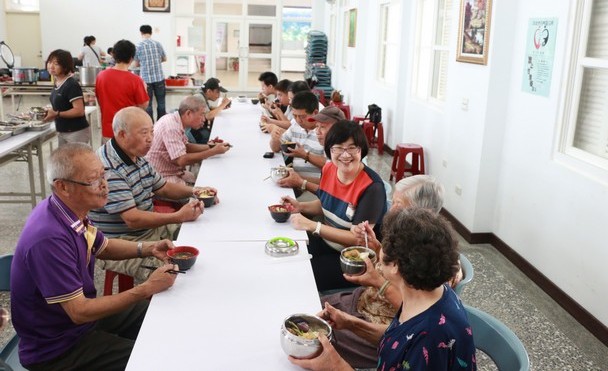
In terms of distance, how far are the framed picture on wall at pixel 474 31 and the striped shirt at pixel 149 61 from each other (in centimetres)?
519

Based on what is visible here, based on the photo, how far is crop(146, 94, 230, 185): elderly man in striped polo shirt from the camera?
139 inches

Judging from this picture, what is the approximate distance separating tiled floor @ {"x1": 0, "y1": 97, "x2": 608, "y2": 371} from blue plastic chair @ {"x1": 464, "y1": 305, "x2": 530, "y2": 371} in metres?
1.08

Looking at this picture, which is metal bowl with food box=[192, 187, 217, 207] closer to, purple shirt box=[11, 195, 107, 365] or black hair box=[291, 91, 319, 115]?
purple shirt box=[11, 195, 107, 365]

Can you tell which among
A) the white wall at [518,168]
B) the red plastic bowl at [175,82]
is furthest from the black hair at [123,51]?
the red plastic bowl at [175,82]

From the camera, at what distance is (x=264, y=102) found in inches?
251

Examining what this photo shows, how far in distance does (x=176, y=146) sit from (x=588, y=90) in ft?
8.44

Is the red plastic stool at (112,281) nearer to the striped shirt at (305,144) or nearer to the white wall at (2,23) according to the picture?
the striped shirt at (305,144)

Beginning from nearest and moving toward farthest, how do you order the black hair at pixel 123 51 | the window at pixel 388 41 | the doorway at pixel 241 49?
the black hair at pixel 123 51, the window at pixel 388 41, the doorway at pixel 241 49

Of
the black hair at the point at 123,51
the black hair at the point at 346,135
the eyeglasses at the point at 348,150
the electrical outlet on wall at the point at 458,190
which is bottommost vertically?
the electrical outlet on wall at the point at 458,190

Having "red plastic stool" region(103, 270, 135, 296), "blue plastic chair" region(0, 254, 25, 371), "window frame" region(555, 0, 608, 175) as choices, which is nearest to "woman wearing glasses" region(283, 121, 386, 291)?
"red plastic stool" region(103, 270, 135, 296)

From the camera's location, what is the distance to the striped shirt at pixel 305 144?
12.5 ft

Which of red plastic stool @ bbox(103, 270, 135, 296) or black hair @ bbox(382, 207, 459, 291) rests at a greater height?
black hair @ bbox(382, 207, 459, 291)

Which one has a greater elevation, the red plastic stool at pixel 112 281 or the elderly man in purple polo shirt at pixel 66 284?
the elderly man in purple polo shirt at pixel 66 284

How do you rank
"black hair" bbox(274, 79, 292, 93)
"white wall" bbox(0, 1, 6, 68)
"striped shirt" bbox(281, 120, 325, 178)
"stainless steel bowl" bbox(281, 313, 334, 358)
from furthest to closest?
1. "white wall" bbox(0, 1, 6, 68)
2. "black hair" bbox(274, 79, 292, 93)
3. "striped shirt" bbox(281, 120, 325, 178)
4. "stainless steel bowl" bbox(281, 313, 334, 358)
